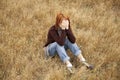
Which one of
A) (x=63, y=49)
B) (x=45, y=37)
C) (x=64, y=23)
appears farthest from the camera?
(x=45, y=37)

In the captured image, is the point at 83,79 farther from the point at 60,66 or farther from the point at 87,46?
the point at 87,46

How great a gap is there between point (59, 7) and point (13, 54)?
203 centimetres

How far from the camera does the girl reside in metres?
4.51

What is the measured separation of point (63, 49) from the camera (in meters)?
4.60

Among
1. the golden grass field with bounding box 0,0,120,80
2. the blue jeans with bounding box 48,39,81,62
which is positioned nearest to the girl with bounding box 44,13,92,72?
the blue jeans with bounding box 48,39,81,62

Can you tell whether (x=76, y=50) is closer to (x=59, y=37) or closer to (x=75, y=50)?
(x=75, y=50)

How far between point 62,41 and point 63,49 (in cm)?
16

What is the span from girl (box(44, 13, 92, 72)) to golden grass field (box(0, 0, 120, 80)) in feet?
0.44

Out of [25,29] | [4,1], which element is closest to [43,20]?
[25,29]

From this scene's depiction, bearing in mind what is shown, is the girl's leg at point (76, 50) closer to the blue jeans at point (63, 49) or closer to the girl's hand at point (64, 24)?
the blue jeans at point (63, 49)

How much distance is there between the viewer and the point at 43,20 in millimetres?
5809

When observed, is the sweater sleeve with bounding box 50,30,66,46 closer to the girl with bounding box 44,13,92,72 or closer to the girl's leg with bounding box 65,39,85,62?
the girl with bounding box 44,13,92,72

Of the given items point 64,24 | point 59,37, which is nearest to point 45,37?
point 59,37

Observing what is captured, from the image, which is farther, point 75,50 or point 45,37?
point 45,37
